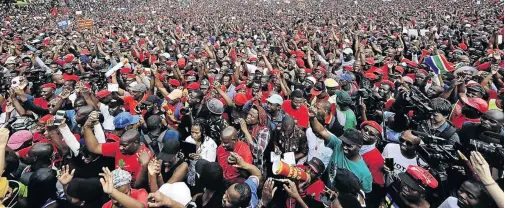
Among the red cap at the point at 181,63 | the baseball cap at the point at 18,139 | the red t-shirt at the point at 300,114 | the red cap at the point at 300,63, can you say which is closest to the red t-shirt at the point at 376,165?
the red t-shirt at the point at 300,114

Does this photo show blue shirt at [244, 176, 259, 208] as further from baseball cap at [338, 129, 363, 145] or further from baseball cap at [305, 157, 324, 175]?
baseball cap at [338, 129, 363, 145]

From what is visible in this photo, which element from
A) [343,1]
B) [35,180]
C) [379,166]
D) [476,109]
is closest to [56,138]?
[35,180]

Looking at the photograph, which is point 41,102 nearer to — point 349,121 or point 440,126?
point 349,121

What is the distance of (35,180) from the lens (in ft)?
9.85

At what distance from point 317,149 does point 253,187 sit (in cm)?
106

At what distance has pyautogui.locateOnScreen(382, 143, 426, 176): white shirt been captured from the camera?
130 inches

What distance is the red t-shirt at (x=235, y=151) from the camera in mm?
3336

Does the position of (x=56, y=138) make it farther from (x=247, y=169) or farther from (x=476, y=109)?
(x=476, y=109)

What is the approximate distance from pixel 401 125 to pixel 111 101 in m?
3.86

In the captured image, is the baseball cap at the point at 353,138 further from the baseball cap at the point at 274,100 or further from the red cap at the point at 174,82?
the red cap at the point at 174,82

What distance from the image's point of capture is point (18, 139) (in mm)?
3854

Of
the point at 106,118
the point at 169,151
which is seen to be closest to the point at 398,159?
the point at 169,151

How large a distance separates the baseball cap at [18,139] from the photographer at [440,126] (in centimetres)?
435

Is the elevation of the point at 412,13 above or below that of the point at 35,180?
below
